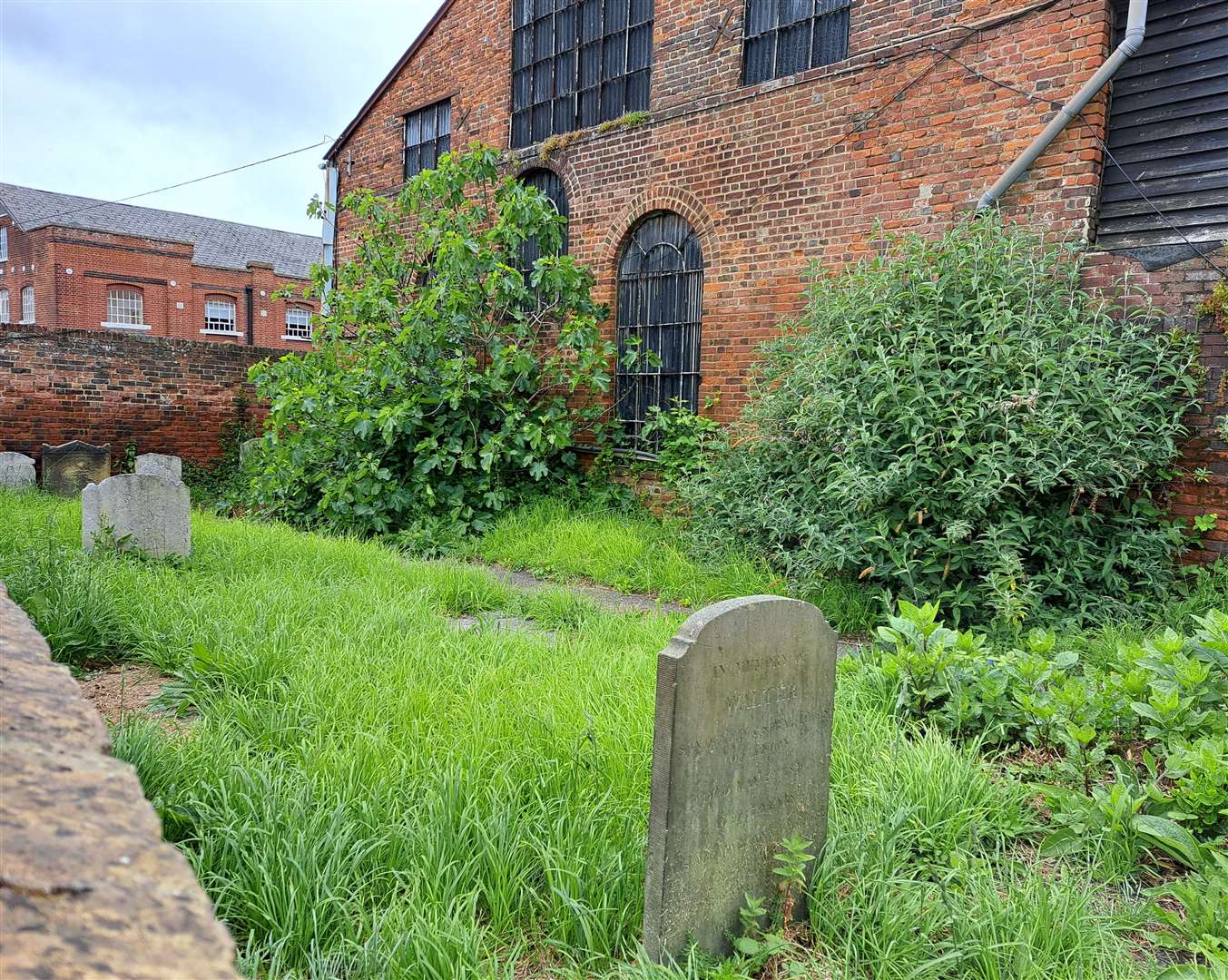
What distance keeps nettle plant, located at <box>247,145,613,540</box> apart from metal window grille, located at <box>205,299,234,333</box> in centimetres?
2464

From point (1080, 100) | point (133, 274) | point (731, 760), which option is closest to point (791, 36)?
point (1080, 100)

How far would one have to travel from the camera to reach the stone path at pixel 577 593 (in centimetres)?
530

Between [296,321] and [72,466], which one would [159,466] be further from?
[296,321]

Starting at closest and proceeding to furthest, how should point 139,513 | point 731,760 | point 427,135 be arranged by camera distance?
point 731,760 → point 139,513 → point 427,135

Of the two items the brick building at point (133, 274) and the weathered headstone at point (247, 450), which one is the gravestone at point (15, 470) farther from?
→ the brick building at point (133, 274)

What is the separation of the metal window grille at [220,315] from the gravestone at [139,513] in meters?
29.2

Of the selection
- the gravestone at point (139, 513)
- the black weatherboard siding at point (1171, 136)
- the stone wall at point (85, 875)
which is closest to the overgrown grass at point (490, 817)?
the stone wall at point (85, 875)

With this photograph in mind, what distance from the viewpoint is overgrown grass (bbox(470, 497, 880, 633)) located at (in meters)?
6.21

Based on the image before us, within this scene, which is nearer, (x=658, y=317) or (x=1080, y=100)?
(x=1080, y=100)

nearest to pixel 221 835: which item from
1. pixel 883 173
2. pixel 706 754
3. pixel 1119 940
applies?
pixel 706 754

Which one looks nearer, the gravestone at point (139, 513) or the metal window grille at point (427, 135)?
the gravestone at point (139, 513)

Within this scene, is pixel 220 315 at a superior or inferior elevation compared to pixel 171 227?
inferior

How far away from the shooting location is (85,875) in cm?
70

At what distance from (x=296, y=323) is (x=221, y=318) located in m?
2.70
